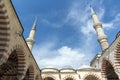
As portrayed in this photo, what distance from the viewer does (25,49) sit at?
43.7 feet

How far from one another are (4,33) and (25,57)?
3525mm

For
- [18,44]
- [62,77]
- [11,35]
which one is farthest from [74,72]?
[11,35]

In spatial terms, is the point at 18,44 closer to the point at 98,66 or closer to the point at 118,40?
the point at 118,40

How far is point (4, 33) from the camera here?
384 inches

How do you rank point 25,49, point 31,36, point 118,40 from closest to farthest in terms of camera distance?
point 25,49, point 118,40, point 31,36

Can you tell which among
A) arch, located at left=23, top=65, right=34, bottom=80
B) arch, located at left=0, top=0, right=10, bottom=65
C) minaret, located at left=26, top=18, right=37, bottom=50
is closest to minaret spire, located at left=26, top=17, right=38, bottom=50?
minaret, located at left=26, top=18, right=37, bottom=50

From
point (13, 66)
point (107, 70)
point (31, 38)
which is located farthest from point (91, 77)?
point (13, 66)

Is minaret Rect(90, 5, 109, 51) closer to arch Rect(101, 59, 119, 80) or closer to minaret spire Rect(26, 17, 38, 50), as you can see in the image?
arch Rect(101, 59, 119, 80)

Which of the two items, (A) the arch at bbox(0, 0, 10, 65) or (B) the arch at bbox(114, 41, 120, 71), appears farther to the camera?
(B) the arch at bbox(114, 41, 120, 71)

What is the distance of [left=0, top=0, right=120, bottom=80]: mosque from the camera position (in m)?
9.70

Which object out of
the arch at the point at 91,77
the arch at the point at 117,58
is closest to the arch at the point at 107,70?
the arch at the point at 91,77

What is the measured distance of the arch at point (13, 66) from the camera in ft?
41.1

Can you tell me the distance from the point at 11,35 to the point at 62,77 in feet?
47.3

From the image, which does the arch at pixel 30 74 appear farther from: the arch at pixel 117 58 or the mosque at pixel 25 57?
the arch at pixel 117 58
